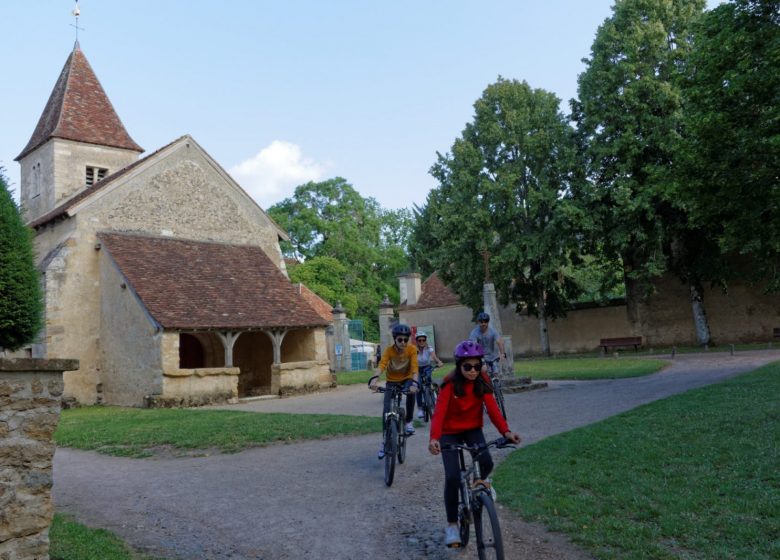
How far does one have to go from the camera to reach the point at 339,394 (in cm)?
1966

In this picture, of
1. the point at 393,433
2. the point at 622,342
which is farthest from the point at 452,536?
the point at 622,342

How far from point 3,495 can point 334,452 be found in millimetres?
5304

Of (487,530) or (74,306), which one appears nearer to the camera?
(487,530)

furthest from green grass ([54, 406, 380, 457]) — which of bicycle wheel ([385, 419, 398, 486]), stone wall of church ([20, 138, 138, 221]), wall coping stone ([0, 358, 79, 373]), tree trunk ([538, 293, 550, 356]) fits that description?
tree trunk ([538, 293, 550, 356])

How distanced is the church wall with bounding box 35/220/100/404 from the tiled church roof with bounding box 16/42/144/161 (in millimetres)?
5665

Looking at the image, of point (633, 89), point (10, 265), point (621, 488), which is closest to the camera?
point (621, 488)

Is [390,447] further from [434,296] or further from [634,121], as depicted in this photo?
[434,296]

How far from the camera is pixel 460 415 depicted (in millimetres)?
4758

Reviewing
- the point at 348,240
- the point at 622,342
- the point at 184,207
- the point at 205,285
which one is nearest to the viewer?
the point at 205,285

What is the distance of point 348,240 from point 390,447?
1727 inches

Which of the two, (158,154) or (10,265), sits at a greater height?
(158,154)

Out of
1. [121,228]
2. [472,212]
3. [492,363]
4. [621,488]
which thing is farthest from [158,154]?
[621,488]

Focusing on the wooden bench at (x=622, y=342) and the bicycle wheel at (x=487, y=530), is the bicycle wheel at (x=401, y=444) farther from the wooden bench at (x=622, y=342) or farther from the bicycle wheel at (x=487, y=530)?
the wooden bench at (x=622, y=342)

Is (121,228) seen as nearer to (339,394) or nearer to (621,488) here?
(339,394)
